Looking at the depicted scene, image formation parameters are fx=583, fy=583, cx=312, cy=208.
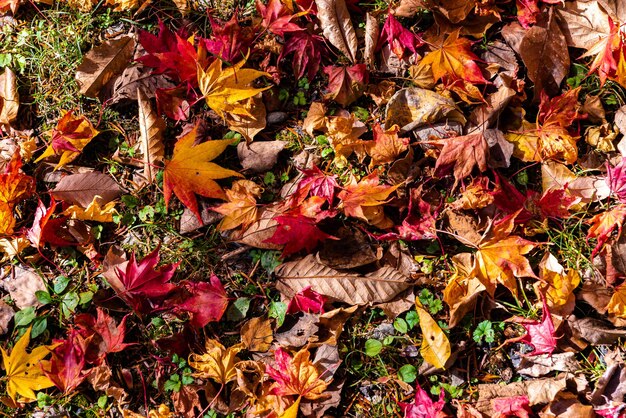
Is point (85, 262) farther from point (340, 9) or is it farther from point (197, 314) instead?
point (340, 9)

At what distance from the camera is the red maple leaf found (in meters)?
2.37

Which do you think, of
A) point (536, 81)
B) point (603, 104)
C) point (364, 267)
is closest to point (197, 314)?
point (364, 267)

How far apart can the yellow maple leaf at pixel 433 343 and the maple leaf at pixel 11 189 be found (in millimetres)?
1707

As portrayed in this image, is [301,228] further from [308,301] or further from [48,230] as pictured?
[48,230]

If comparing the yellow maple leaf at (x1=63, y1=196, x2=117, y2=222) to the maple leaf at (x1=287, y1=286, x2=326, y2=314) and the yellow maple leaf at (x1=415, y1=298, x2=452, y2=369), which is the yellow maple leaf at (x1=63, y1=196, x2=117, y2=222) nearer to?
the maple leaf at (x1=287, y1=286, x2=326, y2=314)

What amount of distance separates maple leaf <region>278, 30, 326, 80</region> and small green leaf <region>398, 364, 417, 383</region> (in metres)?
1.24

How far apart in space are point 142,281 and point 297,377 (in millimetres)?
714

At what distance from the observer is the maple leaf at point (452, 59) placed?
2.36 m

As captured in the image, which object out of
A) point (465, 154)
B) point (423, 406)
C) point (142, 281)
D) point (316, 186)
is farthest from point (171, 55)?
point (423, 406)

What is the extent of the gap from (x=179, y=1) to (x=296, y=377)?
168 centimetres

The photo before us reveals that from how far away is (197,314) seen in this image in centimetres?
231

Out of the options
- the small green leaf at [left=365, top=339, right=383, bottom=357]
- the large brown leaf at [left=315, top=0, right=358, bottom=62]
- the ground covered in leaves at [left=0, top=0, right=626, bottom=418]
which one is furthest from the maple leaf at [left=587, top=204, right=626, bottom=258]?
the large brown leaf at [left=315, top=0, right=358, bottom=62]

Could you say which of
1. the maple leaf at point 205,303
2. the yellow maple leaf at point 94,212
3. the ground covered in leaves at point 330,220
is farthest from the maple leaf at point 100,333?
the yellow maple leaf at point 94,212

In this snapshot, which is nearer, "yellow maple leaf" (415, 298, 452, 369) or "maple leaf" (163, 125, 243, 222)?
"yellow maple leaf" (415, 298, 452, 369)
